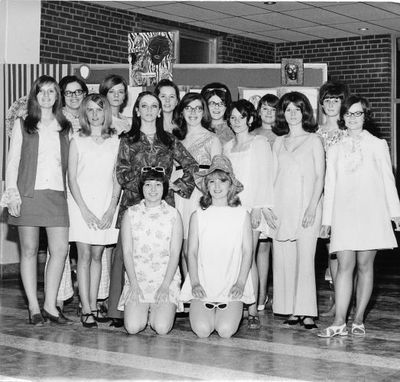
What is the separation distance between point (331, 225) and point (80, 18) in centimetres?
559

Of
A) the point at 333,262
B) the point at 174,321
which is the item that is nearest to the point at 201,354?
the point at 174,321

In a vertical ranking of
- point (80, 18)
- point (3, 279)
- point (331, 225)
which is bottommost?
point (3, 279)

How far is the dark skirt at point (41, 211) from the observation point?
521 centimetres

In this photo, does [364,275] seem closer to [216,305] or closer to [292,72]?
[216,305]

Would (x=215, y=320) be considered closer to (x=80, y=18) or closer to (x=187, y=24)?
(x=80, y=18)

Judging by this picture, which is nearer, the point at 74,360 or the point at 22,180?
the point at 74,360

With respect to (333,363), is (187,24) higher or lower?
higher

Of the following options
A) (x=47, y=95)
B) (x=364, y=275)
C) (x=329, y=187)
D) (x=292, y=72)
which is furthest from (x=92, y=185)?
(x=292, y=72)

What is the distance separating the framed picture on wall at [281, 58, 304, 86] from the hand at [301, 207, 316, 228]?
2077mm

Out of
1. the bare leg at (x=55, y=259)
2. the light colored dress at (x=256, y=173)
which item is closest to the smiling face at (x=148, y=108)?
the light colored dress at (x=256, y=173)

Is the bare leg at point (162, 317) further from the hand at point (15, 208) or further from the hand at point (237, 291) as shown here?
the hand at point (15, 208)

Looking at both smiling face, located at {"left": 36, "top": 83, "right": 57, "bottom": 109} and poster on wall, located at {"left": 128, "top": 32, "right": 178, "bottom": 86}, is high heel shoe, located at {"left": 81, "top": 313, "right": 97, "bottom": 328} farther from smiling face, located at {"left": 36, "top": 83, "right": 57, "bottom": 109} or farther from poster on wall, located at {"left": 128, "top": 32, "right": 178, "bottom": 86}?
poster on wall, located at {"left": 128, "top": 32, "right": 178, "bottom": 86}

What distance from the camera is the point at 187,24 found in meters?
11.4

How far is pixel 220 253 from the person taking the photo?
5203 millimetres
